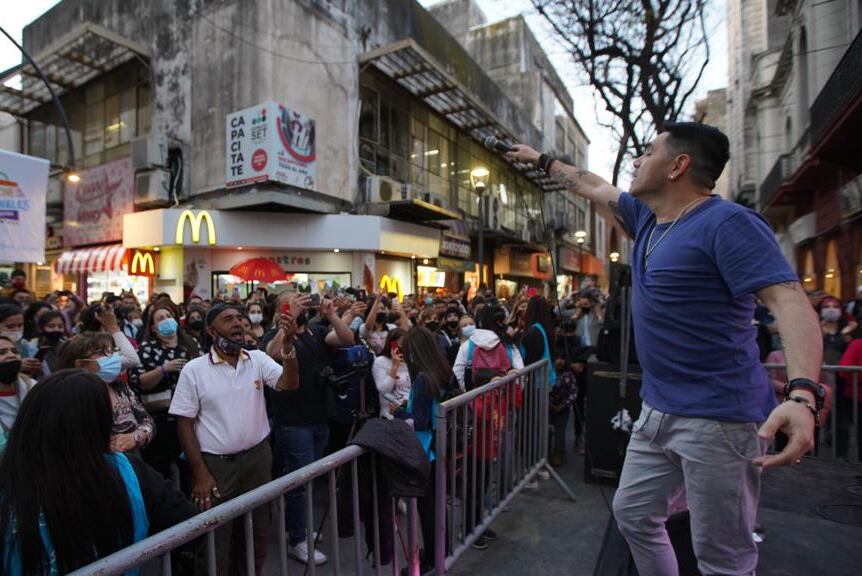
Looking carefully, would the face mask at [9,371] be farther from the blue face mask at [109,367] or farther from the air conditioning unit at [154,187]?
the air conditioning unit at [154,187]

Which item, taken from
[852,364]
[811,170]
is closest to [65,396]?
[852,364]

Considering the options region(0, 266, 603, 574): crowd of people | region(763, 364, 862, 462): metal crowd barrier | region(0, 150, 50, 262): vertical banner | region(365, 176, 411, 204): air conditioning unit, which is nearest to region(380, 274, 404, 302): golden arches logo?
region(365, 176, 411, 204): air conditioning unit

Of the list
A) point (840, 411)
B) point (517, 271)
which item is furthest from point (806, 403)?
point (517, 271)

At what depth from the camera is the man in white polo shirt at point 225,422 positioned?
10.5 feet

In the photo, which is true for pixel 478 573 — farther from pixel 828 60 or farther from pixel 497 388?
pixel 828 60

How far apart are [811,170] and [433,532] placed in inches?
662

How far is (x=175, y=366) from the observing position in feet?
13.5

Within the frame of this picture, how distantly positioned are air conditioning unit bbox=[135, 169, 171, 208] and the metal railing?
47.2ft

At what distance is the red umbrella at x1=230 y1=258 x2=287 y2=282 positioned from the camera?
1254 cm

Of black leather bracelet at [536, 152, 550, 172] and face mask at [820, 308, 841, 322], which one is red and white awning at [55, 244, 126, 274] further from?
face mask at [820, 308, 841, 322]

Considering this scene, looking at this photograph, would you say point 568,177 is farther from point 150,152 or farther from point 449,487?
point 150,152

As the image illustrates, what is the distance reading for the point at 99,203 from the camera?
17.5 metres

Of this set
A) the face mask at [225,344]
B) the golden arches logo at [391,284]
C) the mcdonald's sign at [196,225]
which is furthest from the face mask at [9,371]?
the golden arches logo at [391,284]

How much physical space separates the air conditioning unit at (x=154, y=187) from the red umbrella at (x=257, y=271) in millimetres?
4616
